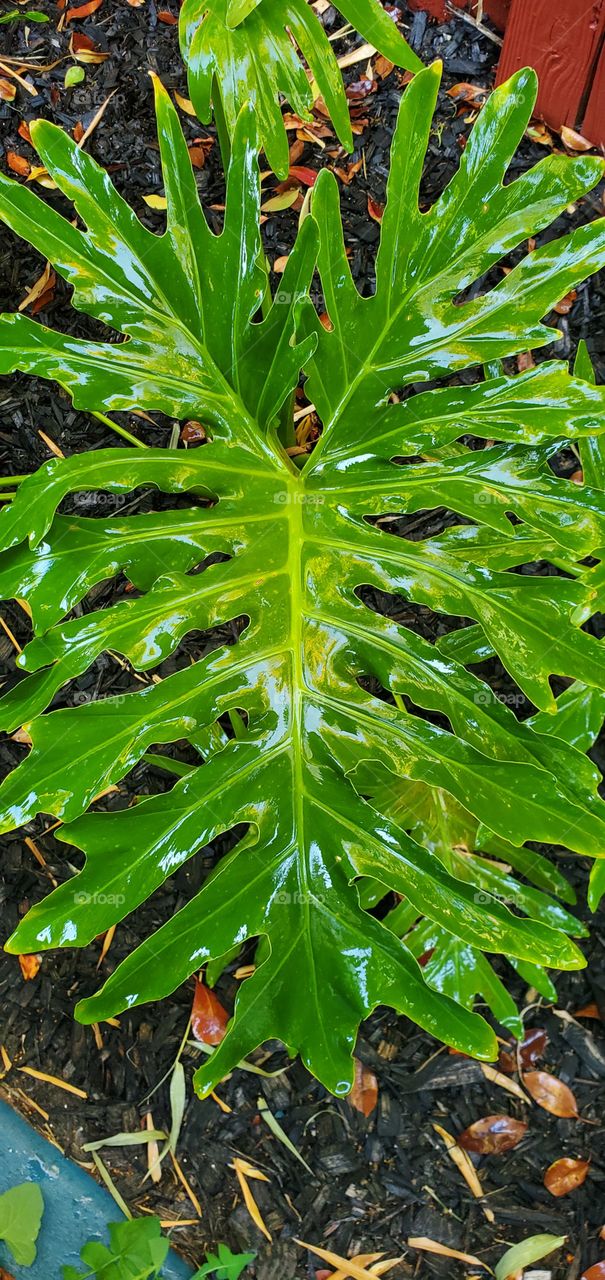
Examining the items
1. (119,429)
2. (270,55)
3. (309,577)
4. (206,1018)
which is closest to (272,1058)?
(206,1018)

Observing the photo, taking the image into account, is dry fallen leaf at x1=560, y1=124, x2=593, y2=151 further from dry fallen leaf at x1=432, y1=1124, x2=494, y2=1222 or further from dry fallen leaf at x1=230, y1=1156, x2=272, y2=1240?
dry fallen leaf at x1=230, y1=1156, x2=272, y2=1240

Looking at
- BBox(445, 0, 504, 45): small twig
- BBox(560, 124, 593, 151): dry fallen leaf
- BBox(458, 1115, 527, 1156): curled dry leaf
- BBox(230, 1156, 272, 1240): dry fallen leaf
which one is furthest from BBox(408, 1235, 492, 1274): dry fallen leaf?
BBox(445, 0, 504, 45): small twig

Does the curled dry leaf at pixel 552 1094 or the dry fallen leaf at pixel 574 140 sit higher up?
the dry fallen leaf at pixel 574 140

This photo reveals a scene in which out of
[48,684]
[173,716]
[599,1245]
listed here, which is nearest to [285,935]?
[173,716]

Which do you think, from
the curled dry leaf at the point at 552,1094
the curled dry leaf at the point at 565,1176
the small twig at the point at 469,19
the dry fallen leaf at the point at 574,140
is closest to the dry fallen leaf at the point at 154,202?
the small twig at the point at 469,19

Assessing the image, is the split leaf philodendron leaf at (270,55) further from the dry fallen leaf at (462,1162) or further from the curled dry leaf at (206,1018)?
the dry fallen leaf at (462,1162)

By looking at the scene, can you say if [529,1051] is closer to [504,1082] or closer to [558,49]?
[504,1082]
